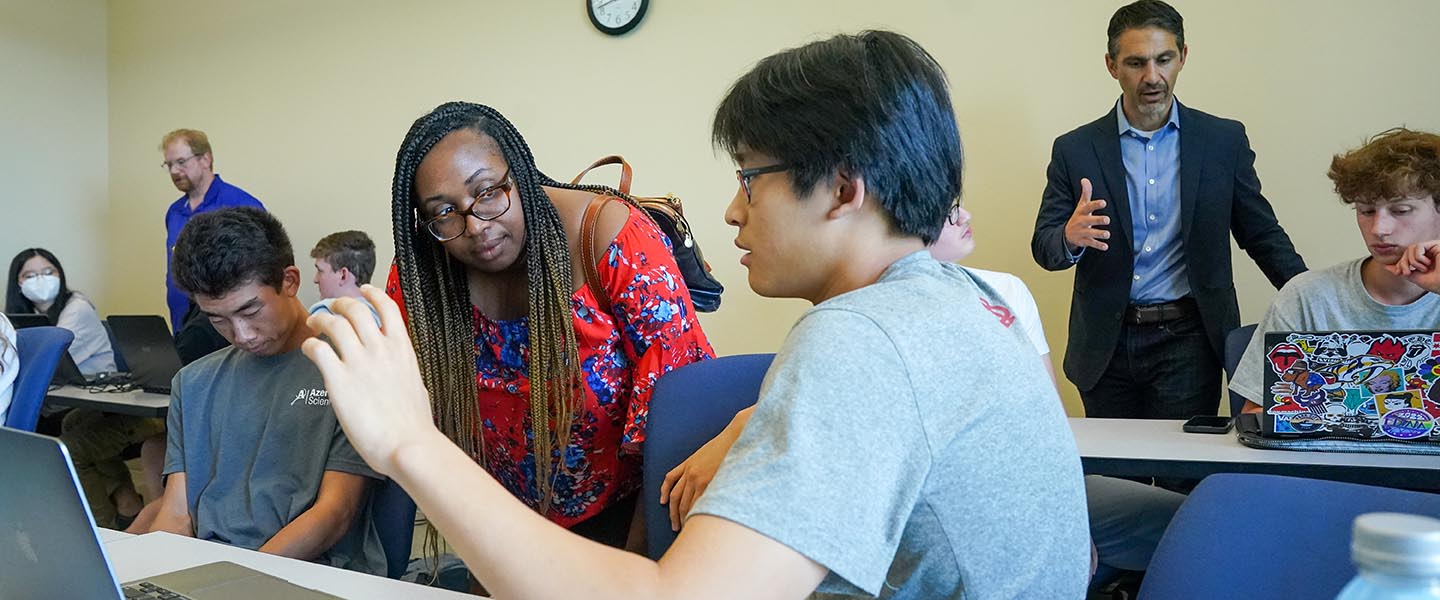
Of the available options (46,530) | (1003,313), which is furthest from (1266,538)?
(46,530)

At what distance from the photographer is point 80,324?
4.86 metres

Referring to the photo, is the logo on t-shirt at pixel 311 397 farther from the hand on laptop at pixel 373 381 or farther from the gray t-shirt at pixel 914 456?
the gray t-shirt at pixel 914 456

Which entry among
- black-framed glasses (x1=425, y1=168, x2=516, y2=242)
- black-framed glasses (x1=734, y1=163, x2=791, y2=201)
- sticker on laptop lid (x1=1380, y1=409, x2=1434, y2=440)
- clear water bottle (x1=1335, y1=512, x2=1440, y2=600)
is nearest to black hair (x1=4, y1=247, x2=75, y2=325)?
black-framed glasses (x1=425, y1=168, x2=516, y2=242)

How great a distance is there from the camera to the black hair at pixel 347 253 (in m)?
4.19

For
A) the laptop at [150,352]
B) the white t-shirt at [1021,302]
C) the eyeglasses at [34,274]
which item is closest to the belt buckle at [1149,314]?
the white t-shirt at [1021,302]

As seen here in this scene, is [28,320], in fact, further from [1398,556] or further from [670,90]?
[1398,556]

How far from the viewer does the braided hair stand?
1.67m

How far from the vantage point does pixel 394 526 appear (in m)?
1.85

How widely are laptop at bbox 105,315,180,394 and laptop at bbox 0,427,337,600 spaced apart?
10.5ft

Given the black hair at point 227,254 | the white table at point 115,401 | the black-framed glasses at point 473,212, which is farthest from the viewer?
the white table at point 115,401

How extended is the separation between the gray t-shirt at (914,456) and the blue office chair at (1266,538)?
14 cm

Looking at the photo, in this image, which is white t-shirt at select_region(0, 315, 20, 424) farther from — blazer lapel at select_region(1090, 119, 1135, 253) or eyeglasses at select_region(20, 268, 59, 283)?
eyeglasses at select_region(20, 268, 59, 283)

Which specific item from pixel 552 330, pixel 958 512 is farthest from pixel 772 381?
pixel 552 330

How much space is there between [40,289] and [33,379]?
3.11m
